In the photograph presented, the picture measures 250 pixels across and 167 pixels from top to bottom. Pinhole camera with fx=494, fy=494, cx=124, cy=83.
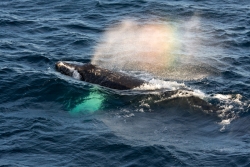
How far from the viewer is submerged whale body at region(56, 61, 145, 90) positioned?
92.5 ft

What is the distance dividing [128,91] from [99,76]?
2.68 meters

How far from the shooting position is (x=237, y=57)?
114 feet

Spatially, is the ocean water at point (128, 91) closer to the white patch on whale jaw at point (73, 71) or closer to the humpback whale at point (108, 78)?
the humpback whale at point (108, 78)

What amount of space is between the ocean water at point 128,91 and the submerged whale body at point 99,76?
56 cm

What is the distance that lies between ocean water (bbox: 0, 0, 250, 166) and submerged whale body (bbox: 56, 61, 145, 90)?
0.56m

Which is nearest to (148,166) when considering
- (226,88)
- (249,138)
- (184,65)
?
(249,138)

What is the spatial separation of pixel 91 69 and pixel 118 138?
A: 8.25 m

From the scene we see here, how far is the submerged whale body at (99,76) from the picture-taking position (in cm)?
2819

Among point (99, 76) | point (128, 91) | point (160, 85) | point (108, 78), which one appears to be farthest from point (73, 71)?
point (160, 85)

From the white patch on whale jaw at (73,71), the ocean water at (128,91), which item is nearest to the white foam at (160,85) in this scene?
the ocean water at (128,91)

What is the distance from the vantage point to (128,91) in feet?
90.4

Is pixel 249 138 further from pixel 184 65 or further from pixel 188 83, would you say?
pixel 184 65

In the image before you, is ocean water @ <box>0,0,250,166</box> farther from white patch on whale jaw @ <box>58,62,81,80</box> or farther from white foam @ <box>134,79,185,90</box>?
white patch on whale jaw @ <box>58,62,81,80</box>

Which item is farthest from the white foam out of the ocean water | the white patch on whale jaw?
the white patch on whale jaw
